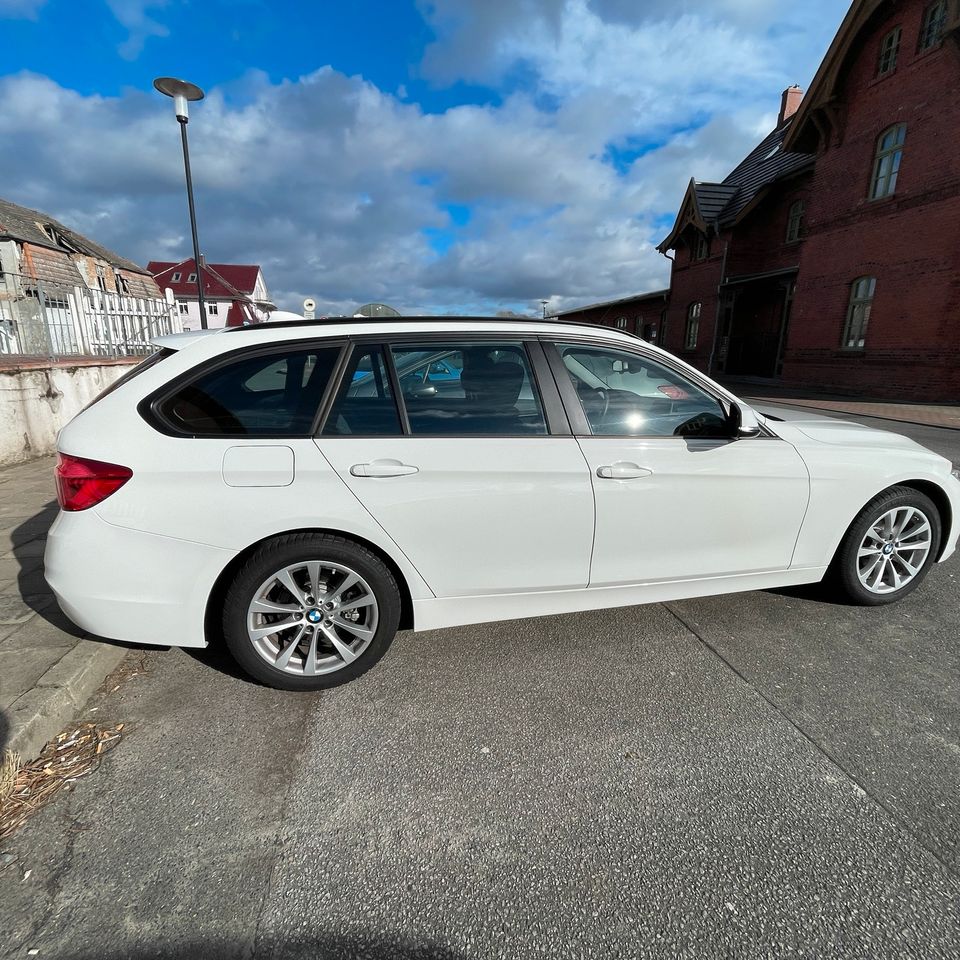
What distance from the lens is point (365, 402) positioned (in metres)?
2.57

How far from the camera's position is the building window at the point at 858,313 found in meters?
16.8

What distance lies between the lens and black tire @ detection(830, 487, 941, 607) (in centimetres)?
325

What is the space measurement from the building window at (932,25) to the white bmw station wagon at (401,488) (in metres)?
18.5

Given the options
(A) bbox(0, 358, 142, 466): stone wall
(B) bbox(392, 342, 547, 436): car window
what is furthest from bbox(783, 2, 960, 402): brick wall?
(A) bbox(0, 358, 142, 466): stone wall

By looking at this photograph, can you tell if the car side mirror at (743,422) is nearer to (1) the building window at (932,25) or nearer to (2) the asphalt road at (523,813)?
(2) the asphalt road at (523,813)

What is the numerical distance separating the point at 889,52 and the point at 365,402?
21.5m

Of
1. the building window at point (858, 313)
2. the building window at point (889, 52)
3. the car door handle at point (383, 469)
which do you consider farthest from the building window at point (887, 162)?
the car door handle at point (383, 469)

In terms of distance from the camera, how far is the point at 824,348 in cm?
1836

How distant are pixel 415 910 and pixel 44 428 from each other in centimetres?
734

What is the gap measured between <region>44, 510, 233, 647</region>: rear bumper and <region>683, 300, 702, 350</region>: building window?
93.3 feet

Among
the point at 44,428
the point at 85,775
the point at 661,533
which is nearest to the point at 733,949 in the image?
the point at 661,533

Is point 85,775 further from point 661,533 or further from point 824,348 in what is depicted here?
point 824,348

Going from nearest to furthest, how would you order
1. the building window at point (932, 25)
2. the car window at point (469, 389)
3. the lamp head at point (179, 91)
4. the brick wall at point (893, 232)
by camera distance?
1. the car window at point (469, 389)
2. the lamp head at point (179, 91)
3. the building window at point (932, 25)
4. the brick wall at point (893, 232)

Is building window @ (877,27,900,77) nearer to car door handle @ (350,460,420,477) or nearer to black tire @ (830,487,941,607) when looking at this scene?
black tire @ (830,487,941,607)
